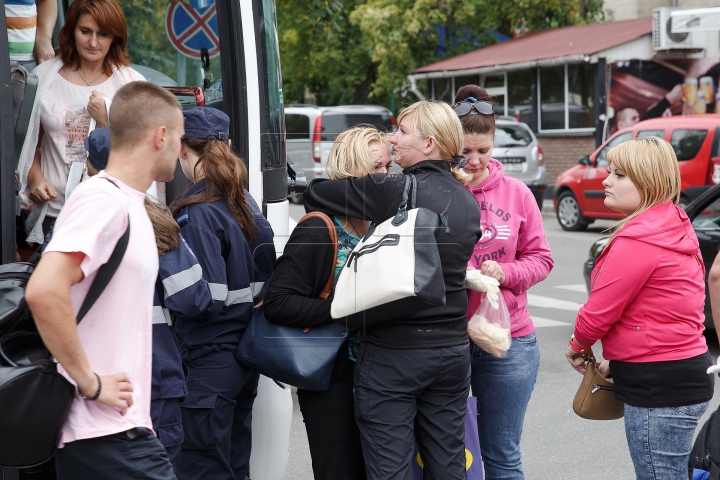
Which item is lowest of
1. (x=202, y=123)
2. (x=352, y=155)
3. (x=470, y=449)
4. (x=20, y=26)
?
(x=470, y=449)

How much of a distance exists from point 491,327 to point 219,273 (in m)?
0.98

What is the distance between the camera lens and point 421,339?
9.45 feet

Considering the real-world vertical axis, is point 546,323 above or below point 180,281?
below

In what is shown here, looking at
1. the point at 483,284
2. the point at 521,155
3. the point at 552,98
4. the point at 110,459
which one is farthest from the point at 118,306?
the point at 552,98

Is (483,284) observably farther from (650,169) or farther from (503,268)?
(650,169)

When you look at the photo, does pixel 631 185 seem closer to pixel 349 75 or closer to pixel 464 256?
pixel 464 256

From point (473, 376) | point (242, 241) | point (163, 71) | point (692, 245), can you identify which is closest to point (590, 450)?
point (473, 376)

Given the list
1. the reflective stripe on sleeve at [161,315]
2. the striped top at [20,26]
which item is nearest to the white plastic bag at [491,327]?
the reflective stripe on sleeve at [161,315]

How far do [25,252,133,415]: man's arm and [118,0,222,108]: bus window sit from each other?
2.00 metres

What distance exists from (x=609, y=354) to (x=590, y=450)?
227cm

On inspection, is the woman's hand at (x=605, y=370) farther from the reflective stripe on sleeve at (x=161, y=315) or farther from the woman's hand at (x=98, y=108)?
the woman's hand at (x=98, y=108)

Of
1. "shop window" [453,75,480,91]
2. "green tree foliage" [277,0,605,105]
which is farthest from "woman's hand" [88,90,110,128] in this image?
"shop window" [453,75,480,91]

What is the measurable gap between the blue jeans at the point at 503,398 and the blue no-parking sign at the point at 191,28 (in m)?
2.03

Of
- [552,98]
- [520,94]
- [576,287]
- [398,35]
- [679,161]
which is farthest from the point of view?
[398,35]
